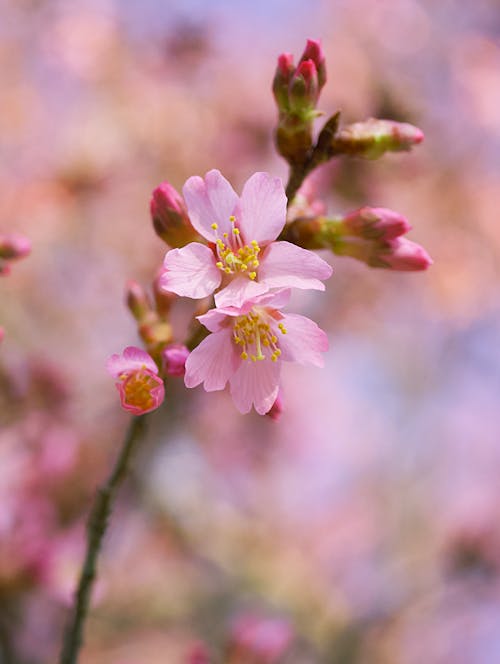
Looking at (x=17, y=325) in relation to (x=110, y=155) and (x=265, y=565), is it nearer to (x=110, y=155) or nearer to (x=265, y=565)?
(x=110, y=155)

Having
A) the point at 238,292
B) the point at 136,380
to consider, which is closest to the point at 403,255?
the point at 238,292

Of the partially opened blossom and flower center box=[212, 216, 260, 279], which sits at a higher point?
flower center box=[212, 216, 260, 279]

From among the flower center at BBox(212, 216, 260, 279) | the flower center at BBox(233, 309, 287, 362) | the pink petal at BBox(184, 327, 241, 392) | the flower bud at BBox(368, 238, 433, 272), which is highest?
the flower bud at BBox(368, 238, 433, 272)

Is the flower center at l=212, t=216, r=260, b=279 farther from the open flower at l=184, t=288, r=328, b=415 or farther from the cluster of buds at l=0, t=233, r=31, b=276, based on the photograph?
the cluster of buds at l=0, t=233, r=31, b=276

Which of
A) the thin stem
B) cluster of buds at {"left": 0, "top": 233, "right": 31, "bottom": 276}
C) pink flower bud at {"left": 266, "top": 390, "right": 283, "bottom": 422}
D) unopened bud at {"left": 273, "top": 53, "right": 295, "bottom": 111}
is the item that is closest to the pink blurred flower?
the thin stem

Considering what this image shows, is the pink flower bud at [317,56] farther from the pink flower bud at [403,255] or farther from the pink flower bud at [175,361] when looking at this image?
the pink flower bud at [175,361]

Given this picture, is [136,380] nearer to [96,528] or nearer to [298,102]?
[96,528]
